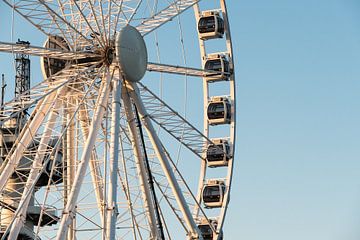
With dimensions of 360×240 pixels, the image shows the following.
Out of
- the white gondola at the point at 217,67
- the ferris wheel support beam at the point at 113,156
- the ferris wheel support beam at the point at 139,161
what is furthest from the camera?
the white gondola at the point at 217,67

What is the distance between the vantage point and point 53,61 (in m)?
47.0

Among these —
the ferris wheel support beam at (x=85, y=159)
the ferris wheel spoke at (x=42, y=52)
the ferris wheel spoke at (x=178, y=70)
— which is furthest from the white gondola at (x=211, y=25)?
the ferris wheel support beam at (x=85, y=159)

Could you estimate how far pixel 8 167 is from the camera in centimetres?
4391

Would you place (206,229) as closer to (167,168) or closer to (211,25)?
(167,168)

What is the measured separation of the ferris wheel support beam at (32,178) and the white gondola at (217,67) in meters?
9.81

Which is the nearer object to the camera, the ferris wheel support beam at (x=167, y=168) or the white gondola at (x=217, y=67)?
the ferris wheel support beam at (x=167, y=168)

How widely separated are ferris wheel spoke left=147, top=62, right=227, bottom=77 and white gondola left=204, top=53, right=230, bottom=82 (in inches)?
8.4

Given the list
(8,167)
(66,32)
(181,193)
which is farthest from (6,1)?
(181,193)

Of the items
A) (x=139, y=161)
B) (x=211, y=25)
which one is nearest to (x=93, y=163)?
(x=139, y=161)

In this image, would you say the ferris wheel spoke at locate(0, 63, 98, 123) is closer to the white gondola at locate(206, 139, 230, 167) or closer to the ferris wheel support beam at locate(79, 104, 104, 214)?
the ferris wheel support beam at locate(79, 104, 104, 214)

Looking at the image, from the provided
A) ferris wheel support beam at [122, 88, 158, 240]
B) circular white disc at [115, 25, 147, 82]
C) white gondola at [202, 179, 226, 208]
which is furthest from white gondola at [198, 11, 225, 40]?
ferris wheel support beam at [122, 88, 158, 240]

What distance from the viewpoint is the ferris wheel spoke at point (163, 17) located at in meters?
48.5

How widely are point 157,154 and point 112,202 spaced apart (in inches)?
238

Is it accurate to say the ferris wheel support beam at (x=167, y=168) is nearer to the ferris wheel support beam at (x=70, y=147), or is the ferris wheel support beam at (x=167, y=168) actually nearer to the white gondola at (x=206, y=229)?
the ferris wheel support beam at (x=70, y=147)
